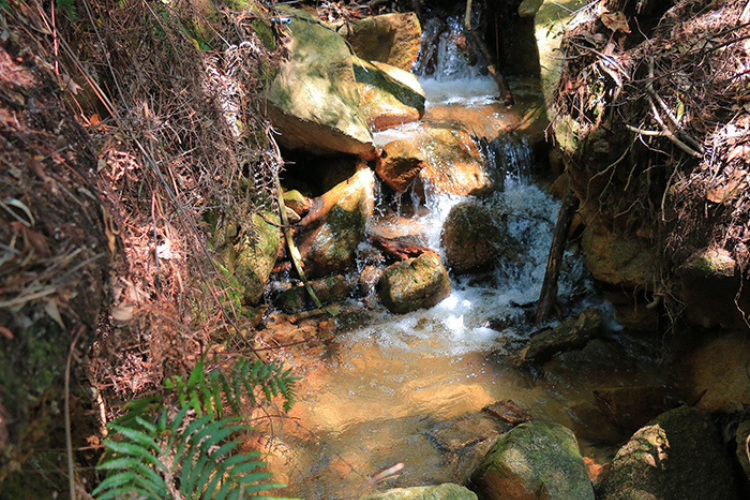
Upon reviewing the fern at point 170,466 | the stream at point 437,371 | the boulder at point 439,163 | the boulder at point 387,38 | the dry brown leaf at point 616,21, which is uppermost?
the boulder at point 387,38

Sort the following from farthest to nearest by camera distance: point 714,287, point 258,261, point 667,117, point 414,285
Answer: point 414,285, point 258,261, point 667,117, point 714,287

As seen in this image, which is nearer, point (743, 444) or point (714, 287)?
point (743, 444)

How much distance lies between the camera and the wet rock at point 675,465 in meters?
2.79

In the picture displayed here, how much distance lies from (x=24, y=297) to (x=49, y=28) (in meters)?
1.35

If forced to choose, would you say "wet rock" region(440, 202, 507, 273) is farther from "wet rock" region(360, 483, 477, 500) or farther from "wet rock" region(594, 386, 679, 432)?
"wet rock" region(360, 483, 477, 500)

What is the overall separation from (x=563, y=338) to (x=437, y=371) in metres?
1.20

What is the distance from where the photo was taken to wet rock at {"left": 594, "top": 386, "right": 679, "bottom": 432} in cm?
364

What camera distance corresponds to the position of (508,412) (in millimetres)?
3707

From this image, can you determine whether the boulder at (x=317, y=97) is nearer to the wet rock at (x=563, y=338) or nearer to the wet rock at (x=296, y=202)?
the wet rock at (x=296, y=202)

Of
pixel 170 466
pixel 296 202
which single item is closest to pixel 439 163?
pixel 296 202

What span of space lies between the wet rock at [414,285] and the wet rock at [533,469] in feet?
7.65

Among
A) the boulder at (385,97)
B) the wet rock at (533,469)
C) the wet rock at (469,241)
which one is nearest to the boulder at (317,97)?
the boulder at (385,97)

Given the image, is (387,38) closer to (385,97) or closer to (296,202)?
(385,97)

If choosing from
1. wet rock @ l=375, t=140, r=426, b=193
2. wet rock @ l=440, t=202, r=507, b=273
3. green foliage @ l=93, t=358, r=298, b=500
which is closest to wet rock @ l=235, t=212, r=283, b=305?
wet rock @ l=375, t=140, r=426, b=193
